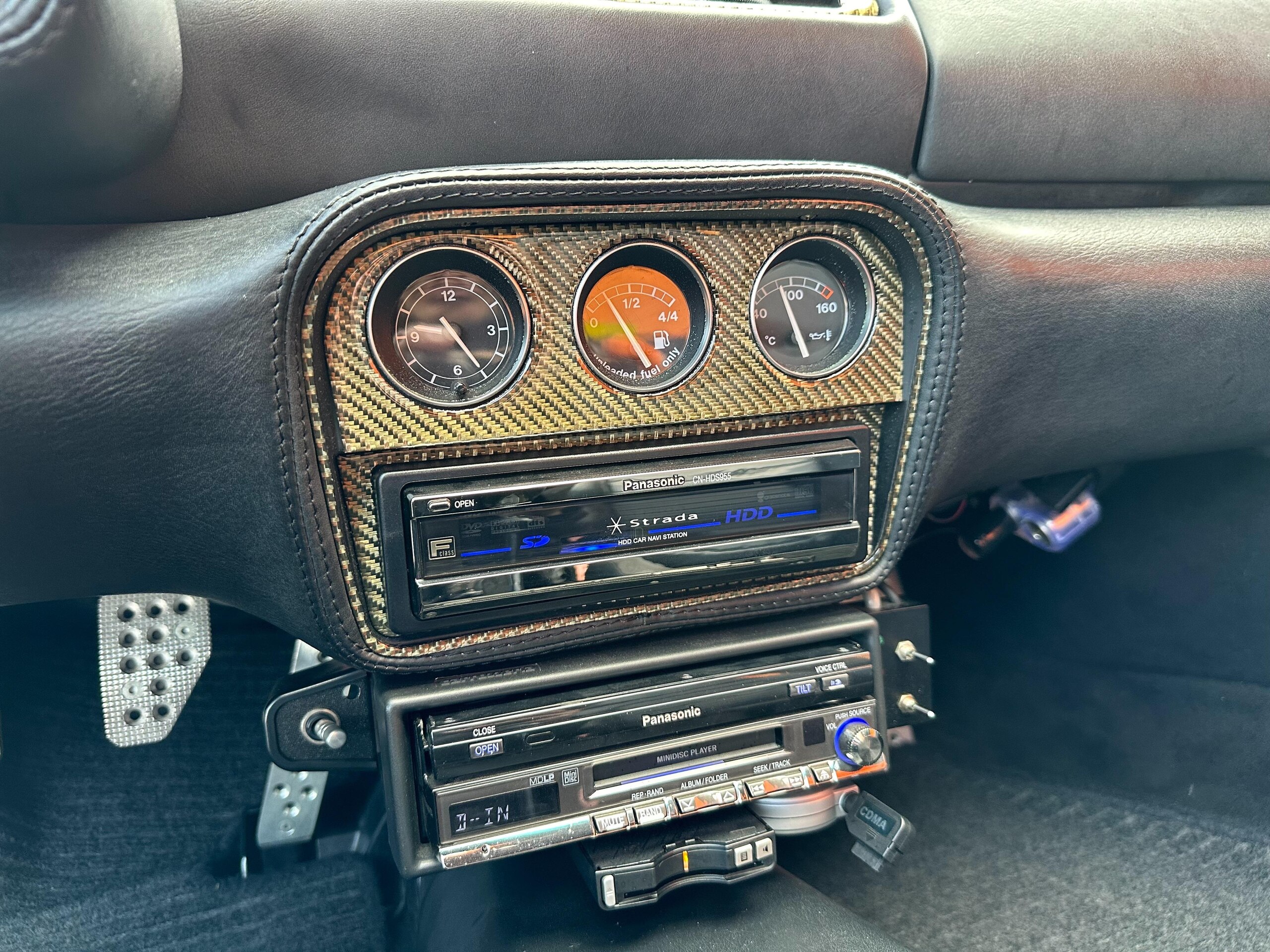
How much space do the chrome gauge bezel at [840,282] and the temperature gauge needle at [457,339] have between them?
0.37 meters

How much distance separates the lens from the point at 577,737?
1.20 meters

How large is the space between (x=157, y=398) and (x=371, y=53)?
50 centimetres

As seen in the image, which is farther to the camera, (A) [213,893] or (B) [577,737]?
(A) [213,893]

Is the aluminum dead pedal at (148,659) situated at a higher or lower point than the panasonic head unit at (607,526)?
lower

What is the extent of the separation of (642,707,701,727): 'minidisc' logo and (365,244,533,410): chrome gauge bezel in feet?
1.56

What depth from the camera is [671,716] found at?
1233 mm

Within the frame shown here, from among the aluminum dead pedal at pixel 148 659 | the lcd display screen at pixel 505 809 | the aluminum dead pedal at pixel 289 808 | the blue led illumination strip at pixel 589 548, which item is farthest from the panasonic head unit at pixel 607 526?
the aluminum dead pedal at pixel 289 808

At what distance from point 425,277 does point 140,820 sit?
4.59 feet

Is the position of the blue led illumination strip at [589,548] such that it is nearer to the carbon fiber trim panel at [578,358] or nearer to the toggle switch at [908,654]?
the carbon fiber trim panel at [578,358]

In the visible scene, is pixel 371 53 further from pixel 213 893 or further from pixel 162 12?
pixel 213 893

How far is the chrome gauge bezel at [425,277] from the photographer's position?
106cm

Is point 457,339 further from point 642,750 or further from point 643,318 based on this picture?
point 642,750

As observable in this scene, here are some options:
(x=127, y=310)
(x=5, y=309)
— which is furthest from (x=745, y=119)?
(x=5, y=309)

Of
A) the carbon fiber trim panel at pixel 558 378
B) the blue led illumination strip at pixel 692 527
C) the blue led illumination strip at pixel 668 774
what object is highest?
the carbon fiber trim panel at pixel 558 378
